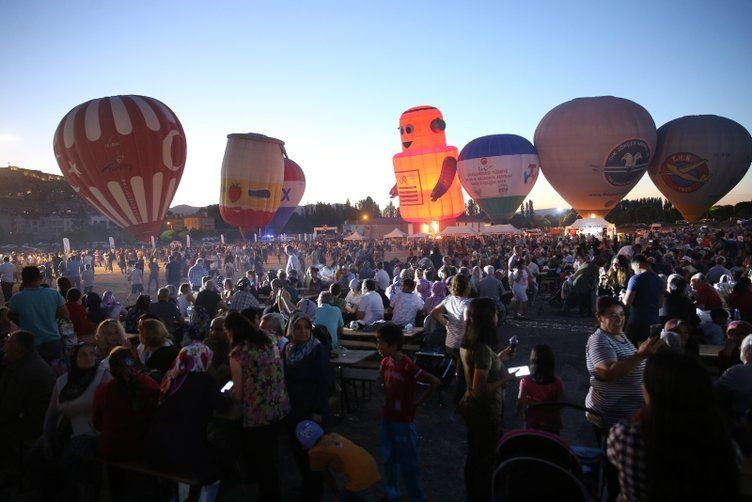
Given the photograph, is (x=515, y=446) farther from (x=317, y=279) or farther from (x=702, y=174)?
(x=702, y=174)

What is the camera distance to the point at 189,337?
6.66 meters

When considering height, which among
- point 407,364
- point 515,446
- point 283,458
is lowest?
point 283,458

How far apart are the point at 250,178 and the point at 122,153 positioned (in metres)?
10.7

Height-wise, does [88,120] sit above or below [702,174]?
above

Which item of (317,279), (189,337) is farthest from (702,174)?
(189,337)

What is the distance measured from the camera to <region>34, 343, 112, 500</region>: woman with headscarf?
3686 millimetres

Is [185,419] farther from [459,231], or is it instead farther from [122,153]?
[459,231]

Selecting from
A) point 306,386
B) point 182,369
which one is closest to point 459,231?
point 306,386

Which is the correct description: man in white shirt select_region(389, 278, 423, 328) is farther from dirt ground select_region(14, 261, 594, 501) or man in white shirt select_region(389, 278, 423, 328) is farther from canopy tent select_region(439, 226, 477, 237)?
canopy tent select_region(439, 226, 477, 237)

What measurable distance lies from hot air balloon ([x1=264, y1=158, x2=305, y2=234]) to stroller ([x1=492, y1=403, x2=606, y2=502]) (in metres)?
31.4

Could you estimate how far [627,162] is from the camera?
24.0 m

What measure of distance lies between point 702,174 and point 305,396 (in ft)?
90.1

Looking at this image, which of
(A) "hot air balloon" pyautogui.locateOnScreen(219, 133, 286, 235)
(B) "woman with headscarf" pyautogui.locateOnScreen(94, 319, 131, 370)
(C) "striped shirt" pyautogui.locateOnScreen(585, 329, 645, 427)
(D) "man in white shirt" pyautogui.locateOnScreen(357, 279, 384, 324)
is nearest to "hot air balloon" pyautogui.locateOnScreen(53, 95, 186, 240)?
(A) "hot air balloon" pyautogui.locateOnScreen(219, 133, 286, 235)

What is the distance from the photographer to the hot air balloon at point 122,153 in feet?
53.5
